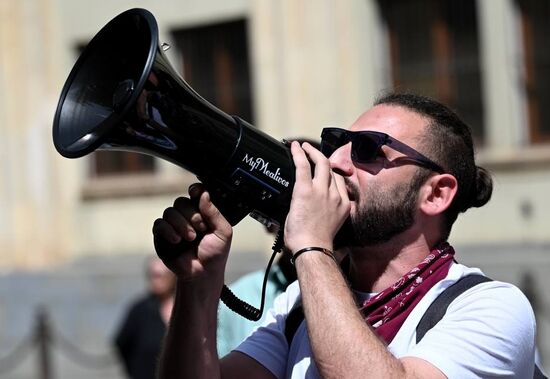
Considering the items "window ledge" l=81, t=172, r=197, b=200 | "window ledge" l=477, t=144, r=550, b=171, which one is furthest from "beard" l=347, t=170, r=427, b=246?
"window ledge" l=81, t=172, r=197, b=200

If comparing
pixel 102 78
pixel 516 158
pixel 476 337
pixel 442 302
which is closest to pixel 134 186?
pixel 516 158

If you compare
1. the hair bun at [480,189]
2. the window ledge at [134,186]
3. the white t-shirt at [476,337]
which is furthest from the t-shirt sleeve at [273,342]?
the window ledge at [134,186]

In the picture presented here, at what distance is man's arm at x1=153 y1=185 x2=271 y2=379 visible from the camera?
257 centimetres

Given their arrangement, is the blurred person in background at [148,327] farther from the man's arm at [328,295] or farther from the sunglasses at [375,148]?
the man's arm at [328,295]

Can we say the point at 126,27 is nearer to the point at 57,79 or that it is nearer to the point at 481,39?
the point at 481,39

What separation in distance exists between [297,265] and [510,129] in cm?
796

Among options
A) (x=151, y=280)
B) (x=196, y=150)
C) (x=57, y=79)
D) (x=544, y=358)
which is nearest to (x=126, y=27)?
(x=196, y=150)

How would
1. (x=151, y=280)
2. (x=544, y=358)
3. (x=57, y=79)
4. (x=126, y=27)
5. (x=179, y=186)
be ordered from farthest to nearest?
(x=57, y=79)
(x=179, y=186)
(x=544, y=358)
(x=151, y=280)
(x=126, y=27)

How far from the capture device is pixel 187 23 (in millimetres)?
11945

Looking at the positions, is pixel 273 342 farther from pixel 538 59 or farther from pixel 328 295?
pixel 538 59

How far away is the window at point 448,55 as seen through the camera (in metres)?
10.4

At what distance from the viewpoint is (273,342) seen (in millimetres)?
2781

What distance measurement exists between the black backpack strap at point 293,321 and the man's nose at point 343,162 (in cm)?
36

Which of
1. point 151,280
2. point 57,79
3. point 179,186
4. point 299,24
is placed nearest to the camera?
point 151,280
